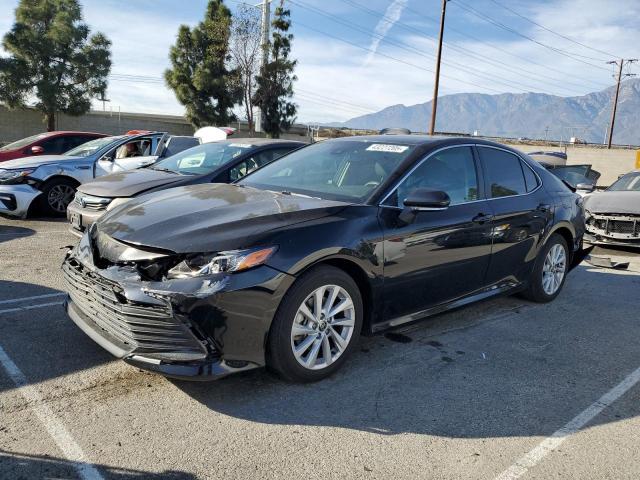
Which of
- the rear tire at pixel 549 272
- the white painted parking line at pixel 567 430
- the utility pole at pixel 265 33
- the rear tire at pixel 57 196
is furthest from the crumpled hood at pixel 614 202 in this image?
the utility pole at pixel 265 33

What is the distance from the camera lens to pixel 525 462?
2746mm

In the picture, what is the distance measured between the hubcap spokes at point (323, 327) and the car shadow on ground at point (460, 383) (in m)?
0.19

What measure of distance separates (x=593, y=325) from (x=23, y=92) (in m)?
30.4

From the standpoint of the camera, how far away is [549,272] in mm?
5500

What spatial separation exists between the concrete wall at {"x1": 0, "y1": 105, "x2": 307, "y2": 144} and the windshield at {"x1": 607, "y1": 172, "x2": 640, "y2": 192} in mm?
27355

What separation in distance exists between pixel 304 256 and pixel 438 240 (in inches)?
50.5

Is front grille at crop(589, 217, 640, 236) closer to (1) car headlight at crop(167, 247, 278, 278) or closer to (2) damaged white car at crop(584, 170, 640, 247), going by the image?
(2) damaged white car at crop(584, 170, 640, 247)

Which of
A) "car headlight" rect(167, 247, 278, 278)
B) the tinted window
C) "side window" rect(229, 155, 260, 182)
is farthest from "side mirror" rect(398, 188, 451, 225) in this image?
"side window" rect(229, 155, 260, 182)

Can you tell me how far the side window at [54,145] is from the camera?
11.4 meters

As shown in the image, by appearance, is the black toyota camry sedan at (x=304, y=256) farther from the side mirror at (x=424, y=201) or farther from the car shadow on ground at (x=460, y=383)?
the car shadow on ground at (x=460, y=383)

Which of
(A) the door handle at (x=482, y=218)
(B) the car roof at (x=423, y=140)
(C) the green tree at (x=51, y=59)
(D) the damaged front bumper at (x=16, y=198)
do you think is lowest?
(D) the damaged front bumper at (x=16, y=198)

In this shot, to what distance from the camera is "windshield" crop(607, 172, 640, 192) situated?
367 inches

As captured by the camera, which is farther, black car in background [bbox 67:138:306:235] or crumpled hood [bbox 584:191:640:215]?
crumpled hood [bbox 584:191:640:215]

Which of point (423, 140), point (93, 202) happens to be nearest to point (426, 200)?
point (423, 140)
